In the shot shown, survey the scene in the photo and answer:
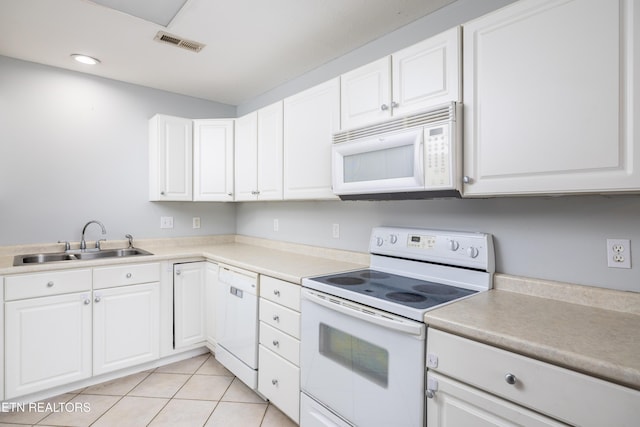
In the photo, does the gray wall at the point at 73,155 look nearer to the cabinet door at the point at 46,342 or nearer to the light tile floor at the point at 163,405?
the cabinet door at the point at 46,342

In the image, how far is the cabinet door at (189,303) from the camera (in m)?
2.67

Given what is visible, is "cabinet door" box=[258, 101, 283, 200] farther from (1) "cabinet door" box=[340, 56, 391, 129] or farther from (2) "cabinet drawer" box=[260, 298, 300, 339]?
(2) "cabinet drawer" box=[260, 298, 300, 339]

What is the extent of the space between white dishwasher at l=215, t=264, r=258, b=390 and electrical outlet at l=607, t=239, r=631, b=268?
5.92ft

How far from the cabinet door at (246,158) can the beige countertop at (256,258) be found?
1.72 ft

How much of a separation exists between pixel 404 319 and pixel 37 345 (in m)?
2.36

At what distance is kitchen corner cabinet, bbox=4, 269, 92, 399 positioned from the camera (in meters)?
2.03

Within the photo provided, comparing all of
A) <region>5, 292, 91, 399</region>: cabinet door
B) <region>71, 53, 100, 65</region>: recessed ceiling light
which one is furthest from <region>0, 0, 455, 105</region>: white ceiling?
<region>5, 292, 91, 399</region>: cabinet door

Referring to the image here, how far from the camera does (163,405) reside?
213cm

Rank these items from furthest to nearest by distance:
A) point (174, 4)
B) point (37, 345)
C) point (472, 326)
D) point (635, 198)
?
point (37, 345) → point (174, 4) → point (635, 198) → point (472, 326)

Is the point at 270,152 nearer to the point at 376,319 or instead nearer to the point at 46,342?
the point at 376,319

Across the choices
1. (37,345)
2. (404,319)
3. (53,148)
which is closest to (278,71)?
(53,148)

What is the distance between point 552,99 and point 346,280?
1.21m

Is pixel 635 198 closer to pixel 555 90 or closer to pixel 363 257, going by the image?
pixel 555 90

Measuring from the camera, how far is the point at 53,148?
2.65 metres
